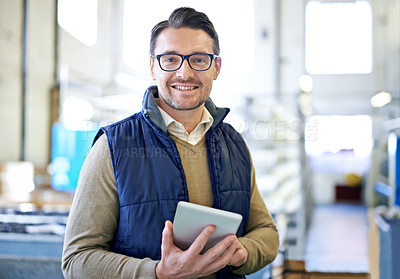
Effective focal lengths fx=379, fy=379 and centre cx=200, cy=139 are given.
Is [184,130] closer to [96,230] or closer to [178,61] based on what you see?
[178,61]

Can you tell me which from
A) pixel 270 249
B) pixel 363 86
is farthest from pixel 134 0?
pixel 270 249

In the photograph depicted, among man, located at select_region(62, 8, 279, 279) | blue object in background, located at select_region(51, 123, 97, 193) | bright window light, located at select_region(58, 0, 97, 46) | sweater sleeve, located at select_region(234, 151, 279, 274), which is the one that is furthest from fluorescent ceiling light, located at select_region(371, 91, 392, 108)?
man, located at select_region(62, 8, 279, 279)

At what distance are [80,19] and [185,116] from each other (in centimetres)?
453

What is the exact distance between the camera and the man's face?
1.08 m

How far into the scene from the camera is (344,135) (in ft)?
29.9

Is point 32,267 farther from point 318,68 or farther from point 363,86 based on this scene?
point 363,86

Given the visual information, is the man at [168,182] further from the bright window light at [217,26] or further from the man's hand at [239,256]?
the bright window light at [217,26]

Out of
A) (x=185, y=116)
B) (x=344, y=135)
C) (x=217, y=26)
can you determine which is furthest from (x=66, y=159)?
(x=344, y=135)

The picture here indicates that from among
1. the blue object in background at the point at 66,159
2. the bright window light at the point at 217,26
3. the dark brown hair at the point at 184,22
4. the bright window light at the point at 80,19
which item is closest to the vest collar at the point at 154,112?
the dark brown hair at the point at 184,22

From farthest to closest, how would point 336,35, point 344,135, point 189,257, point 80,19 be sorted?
point 344,135, point 336,35, point 80,19, point 189,257

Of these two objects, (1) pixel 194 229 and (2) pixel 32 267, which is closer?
(1) pixel 194 229

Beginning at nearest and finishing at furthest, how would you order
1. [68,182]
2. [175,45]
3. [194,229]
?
[194,229] < [175,45] < [68,182]

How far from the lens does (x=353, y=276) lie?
388 cm

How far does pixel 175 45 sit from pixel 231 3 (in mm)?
3988
